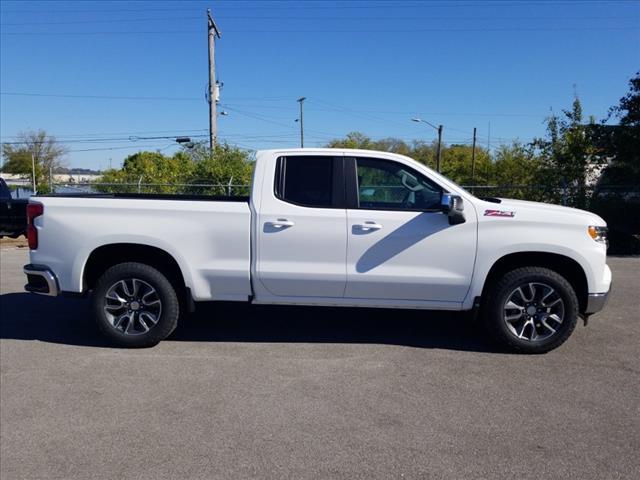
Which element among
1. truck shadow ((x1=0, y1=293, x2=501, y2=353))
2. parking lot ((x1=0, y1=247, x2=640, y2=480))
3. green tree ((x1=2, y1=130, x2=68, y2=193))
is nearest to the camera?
parking lot ((x1=0, y1=247, x2=640, y2=480))

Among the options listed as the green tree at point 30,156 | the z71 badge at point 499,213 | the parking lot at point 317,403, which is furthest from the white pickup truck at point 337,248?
the green tree at point 30,156

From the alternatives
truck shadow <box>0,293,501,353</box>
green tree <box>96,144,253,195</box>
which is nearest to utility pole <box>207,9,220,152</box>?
green tree <box>96,144,253,195</box>

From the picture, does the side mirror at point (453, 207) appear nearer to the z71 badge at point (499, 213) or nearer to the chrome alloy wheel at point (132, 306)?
the z71 badge at point (499, 213)

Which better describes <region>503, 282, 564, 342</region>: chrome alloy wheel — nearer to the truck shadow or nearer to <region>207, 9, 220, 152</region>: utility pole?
the truck shadow

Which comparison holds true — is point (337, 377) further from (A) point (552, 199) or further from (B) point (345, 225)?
(A) point (552, 199)

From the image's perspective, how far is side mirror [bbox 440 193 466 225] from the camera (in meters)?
5.16

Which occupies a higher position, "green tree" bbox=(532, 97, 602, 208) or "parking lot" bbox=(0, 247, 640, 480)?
"green tree" bbox=(532, 97, 602, 208)

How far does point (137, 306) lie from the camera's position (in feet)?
18.5

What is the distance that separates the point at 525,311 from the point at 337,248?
1891 millimetres

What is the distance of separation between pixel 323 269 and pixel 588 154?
12.0m

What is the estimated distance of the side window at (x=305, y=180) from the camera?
18.0 feet

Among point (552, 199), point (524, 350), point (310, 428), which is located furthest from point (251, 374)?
point (552, 199)

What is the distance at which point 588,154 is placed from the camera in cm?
1480

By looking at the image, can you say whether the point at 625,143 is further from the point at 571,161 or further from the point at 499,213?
the point at 499,213
